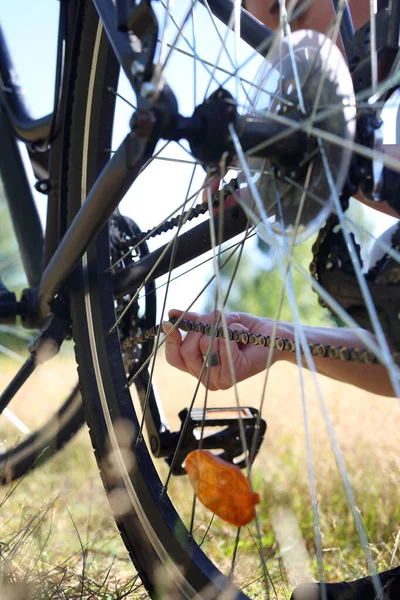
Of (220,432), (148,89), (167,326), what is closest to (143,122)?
(148,89)

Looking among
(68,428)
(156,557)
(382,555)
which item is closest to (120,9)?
(156,557)

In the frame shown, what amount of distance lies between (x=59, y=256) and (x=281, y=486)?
3.15ft

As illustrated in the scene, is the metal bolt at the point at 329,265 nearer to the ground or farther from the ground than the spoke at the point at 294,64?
nearer to the ground

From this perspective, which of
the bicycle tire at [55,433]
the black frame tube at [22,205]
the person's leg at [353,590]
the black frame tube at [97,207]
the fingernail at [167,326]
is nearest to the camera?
the black frame tube at [97,207]

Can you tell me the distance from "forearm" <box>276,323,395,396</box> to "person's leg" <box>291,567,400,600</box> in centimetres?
35

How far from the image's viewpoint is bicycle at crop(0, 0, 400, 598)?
81 cm

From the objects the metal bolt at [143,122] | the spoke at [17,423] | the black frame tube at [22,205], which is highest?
the black frame tube at [22,205]

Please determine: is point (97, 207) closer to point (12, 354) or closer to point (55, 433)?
point (55, 433)

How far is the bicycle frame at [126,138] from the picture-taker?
0.82 meters

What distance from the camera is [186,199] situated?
3.36 feet

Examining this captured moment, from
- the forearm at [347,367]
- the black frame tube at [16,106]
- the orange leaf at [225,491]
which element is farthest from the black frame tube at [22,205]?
the orange leaf at [225,491]

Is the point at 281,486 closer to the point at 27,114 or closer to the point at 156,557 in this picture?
the point at 156,557

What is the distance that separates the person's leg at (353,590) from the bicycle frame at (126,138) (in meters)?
0.50

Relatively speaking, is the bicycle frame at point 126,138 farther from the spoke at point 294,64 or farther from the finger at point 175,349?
the finger at point 175,349
